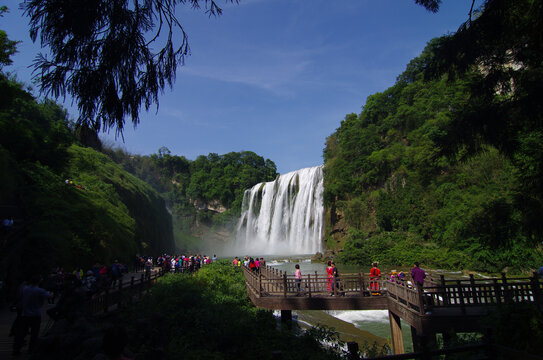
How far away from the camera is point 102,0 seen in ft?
15.5

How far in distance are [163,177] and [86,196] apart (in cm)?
6066

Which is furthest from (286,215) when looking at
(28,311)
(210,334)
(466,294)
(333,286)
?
(28,311)

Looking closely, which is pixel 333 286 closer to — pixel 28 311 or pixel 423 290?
pixel 423 290

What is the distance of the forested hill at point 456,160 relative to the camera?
23.9ft

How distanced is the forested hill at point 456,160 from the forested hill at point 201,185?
89.7 ft

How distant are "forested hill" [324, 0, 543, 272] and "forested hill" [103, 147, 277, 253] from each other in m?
27.4

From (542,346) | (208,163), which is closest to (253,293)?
(542,346)

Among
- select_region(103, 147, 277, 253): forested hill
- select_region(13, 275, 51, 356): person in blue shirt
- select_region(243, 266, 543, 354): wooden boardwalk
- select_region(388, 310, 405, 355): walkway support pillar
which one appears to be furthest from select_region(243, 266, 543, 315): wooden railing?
select_region(103, 147, 277, 253): forested hill

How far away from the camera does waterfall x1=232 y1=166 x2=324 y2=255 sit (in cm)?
4234

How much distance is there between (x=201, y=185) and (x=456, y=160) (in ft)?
223

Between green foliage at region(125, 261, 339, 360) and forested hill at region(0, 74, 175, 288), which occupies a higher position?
forested hill at region(0, 74, 175, 288)

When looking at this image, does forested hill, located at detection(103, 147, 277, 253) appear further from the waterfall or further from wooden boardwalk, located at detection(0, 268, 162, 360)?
wooden boardwalk, located at detection(0, 268, 162, 360)

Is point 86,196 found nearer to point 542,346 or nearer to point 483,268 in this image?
point 542,346

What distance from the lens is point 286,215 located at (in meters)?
46.5
